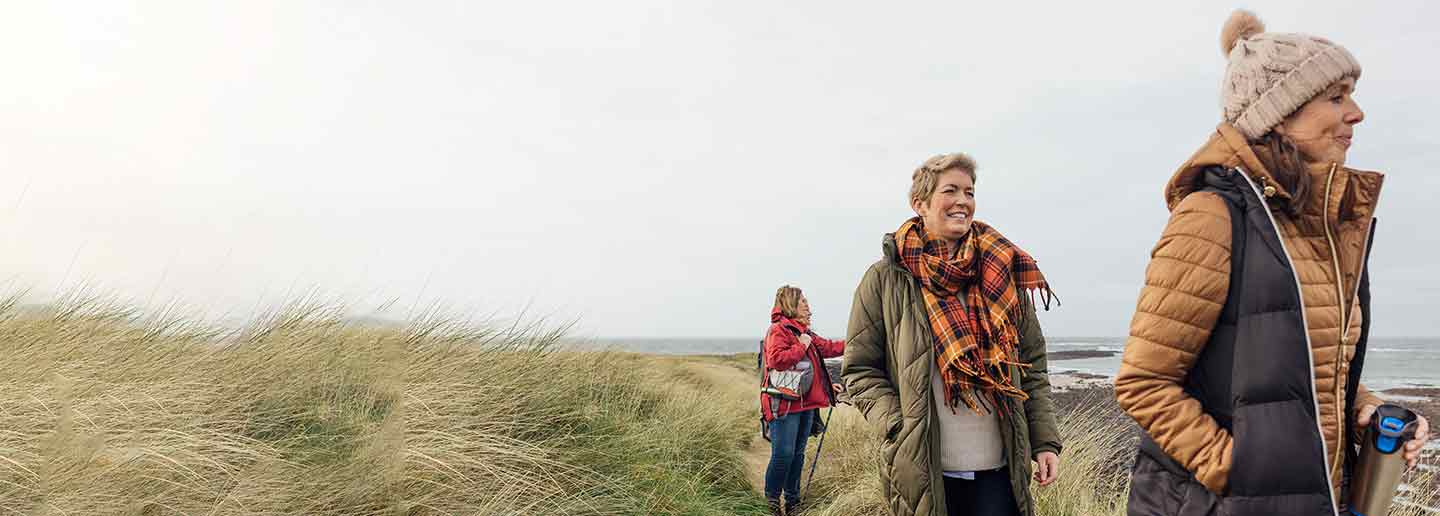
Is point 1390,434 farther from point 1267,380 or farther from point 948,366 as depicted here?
point 948,366

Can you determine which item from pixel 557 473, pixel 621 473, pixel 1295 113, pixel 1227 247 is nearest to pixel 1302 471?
pixel 1227 247

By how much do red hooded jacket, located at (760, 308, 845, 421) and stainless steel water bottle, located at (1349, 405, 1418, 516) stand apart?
406 cm

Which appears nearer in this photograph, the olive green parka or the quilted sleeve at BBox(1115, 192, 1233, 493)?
the quilted sleeve at BBox(1115, 192, 1233, 493)

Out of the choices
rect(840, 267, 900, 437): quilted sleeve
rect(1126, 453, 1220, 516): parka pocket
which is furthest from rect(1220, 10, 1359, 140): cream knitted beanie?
rect(840, 267, 900, 437): quilted sleeve

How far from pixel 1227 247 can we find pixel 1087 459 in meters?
5.39

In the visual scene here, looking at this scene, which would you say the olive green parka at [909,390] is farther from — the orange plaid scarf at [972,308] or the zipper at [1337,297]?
the zipper at [1337,297]

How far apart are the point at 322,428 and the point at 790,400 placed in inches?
129

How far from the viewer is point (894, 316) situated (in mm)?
2885

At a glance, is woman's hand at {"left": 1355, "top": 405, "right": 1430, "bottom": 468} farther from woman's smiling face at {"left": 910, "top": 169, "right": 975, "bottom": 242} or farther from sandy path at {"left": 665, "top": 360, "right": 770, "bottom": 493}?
sandy path at {"left": 665, "top": 360, "right": 770, "bottom": 493}

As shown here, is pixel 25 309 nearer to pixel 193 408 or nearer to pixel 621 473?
pixel 193 408

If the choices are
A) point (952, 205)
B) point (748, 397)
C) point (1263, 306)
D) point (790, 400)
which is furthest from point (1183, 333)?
point (748, 397)

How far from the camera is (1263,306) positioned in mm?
1603

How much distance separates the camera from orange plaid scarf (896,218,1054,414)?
9.02ft

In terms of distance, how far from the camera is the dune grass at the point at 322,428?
12.6ft
